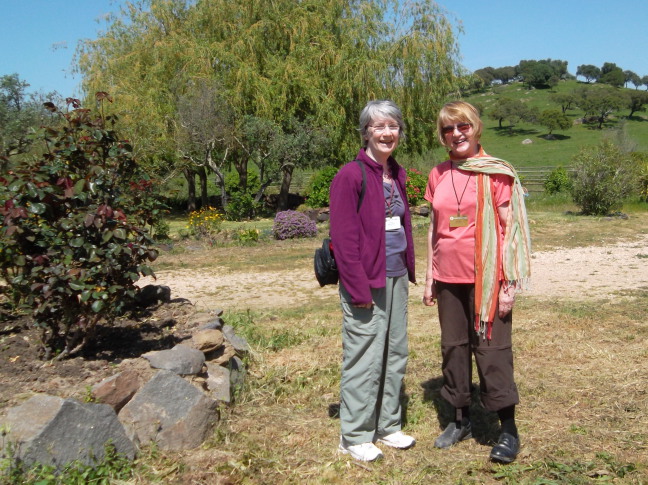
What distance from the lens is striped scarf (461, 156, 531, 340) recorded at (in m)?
3.21

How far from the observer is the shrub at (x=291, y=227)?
511 inches

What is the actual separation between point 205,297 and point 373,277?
492 centimetres

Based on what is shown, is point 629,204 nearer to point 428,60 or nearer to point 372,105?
point 428,60

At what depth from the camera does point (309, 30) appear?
1972cm

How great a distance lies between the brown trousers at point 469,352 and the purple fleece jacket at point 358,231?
0.47 m

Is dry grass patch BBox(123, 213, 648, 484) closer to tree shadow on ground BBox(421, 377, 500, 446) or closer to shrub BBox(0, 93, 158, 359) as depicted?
tree shadow on ground BBox(421, 377, 500, 446)

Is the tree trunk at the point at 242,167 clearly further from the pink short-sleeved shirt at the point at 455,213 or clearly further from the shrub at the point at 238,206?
the pink short-sleeved shirt at the point at 455,213

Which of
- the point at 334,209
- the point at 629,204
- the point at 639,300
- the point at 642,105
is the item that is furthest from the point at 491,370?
the point at 642,105

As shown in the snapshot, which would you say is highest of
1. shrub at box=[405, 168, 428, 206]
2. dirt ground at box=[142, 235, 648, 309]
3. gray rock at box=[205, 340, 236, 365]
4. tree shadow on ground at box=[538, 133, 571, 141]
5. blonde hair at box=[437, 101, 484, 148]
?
tree shadow on ground at box=[538, 133, 571, 141]

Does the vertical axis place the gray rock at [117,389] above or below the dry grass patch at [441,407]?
above

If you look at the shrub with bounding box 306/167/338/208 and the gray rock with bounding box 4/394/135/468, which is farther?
the shrub with bounding box 306/167/338/208

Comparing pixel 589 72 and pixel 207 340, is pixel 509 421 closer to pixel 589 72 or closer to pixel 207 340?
pixel 207 340

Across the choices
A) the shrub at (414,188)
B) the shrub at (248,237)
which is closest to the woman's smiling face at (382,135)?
the shrub at (248,237)

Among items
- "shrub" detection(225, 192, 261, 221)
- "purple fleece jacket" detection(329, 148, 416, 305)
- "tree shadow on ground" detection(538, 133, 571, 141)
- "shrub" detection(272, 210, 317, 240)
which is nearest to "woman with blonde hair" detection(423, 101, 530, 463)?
"purple fleece jacket" detection(329, 148, 416, 305)
